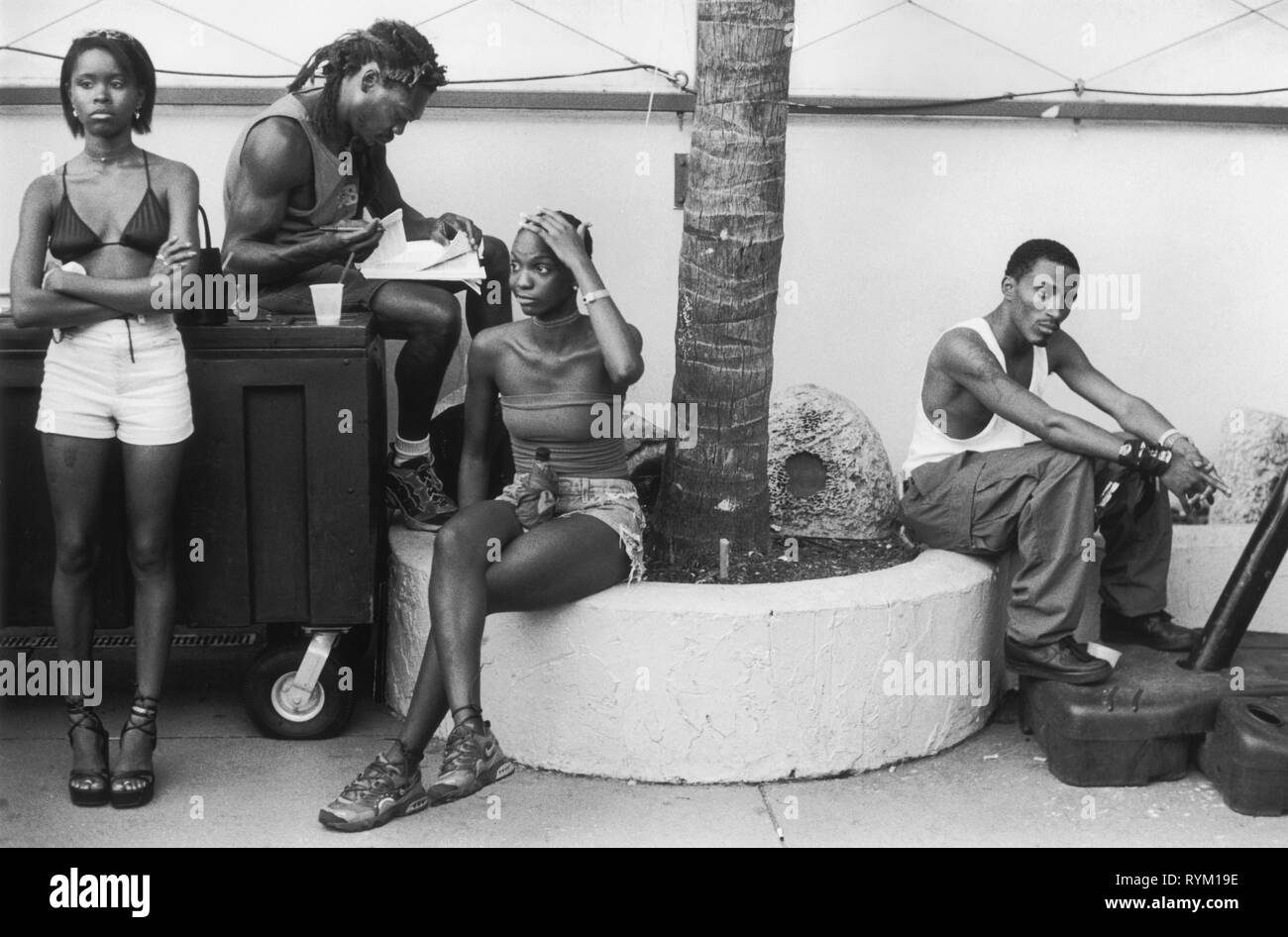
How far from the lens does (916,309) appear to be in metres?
6.06

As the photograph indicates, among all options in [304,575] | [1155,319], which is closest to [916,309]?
[1155,319]

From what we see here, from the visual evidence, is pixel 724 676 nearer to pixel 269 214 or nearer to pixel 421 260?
pixel 421 260

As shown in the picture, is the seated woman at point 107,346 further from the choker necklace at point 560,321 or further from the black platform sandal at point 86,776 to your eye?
the choker necklace at point 560,321

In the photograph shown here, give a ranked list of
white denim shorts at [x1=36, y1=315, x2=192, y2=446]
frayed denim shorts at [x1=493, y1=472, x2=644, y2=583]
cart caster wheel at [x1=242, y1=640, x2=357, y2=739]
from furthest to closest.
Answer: cart caster wheel at [x1=242, y1=640, x2=357, y2=739] < frayed denim shorts at [x1=493, y1=472, x2=644, y2=583] < white denim shorts at [x1=36, y1=315, x2=192, y2=446]

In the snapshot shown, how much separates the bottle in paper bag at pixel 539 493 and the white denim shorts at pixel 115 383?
0.94 m

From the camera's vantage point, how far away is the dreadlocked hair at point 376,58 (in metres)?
4.56

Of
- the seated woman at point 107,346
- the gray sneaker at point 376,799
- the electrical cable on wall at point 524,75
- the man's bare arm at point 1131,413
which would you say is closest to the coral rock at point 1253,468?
the man's bare arm at point 1131,413

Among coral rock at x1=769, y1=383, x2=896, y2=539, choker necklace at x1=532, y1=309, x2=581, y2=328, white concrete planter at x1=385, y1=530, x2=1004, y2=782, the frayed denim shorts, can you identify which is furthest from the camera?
coral rock at x1=769, y1=383, x2=896, y2=539

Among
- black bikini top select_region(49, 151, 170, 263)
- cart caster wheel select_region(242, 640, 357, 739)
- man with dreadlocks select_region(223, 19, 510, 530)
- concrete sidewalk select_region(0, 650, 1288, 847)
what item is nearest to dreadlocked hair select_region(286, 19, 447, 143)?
man with dreadlocks select_region(223, 19, 510, 530)

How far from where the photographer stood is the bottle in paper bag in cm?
421

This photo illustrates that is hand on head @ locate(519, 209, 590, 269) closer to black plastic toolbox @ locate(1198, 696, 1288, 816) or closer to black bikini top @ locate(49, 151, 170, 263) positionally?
black bikini top @ locate(49, 151, 170, 263)

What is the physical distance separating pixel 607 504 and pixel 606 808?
0.85 m

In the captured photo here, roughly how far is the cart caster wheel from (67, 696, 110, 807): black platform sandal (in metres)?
0.52
